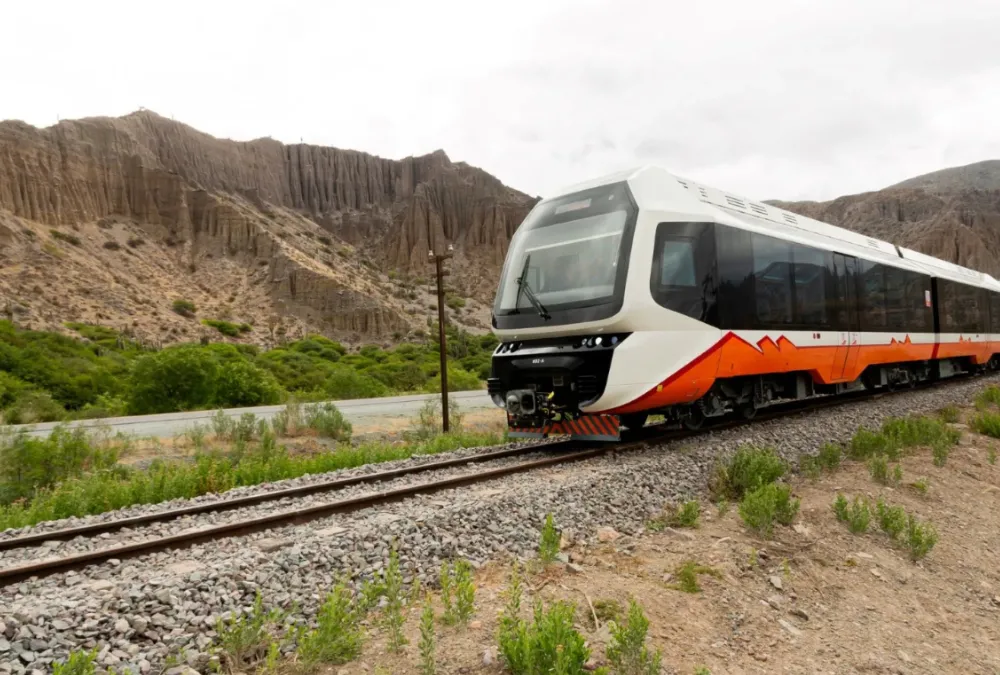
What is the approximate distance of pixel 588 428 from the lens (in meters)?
9.18

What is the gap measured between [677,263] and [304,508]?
6034 mm

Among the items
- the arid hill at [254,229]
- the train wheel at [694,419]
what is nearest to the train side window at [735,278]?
the train wheel at [694,419]

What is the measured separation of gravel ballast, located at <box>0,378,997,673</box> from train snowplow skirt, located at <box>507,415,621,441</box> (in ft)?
1.32

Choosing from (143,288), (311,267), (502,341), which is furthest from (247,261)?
(502,341)

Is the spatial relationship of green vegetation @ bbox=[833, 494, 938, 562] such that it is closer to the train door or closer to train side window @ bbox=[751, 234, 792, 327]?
train side window @ bbox=[751, 234, 792, 327]

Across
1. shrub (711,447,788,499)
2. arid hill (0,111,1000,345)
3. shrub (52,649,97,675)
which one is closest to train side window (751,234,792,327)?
shrub (711,447,788,499)

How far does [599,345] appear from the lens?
343 inches

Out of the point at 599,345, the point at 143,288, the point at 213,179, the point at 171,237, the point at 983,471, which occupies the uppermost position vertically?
the point at 213,179

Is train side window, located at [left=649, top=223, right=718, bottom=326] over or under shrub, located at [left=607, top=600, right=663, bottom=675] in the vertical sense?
over

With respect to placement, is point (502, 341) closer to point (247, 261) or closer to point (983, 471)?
point (983, 471)

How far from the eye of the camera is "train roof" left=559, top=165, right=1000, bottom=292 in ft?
31.4

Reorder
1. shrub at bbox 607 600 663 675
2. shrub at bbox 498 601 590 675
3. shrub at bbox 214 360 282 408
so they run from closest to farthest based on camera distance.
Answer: shrub at bbox 498 601 590 675, shrub at bbox 607 600 663 675, shrub at bbox 214 360 282 408

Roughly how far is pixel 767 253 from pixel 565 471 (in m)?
5.67

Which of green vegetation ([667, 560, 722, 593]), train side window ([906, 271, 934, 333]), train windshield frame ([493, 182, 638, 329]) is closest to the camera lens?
green vegetation ([667, 560, 722, 593])
